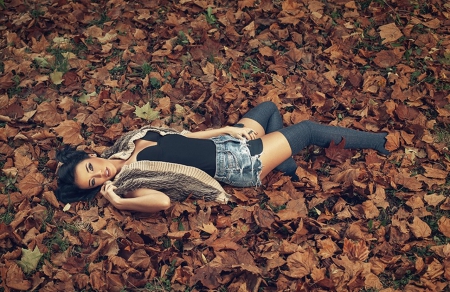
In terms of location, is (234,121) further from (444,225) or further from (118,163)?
(444,225)

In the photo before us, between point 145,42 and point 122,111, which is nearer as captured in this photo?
point 122,111

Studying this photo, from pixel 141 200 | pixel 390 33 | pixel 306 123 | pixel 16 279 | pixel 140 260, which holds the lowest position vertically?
pixel 16 279

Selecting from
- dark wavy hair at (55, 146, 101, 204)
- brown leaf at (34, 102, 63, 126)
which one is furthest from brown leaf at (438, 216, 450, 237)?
brown leaf at (34, 102, 63, 126)

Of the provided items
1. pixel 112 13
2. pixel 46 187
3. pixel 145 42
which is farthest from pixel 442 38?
pixel 46 187

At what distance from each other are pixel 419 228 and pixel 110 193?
2595mm

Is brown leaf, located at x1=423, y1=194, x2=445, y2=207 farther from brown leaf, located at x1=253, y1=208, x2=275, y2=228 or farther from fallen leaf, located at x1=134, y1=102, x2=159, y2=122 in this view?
fallen leaf, located at x1=134, y1=102, x2=159, y2=122

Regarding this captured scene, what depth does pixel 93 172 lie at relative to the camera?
388 cm

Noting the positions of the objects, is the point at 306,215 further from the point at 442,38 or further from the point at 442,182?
the point at 442,38

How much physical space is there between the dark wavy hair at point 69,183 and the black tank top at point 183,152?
516mm

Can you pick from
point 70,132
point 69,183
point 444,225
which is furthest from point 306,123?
point 70,132

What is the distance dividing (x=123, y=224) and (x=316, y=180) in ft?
5.92

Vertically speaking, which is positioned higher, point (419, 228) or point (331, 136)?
point (331, 136)

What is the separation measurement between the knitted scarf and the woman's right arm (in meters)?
0.06

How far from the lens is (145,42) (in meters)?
5.72
